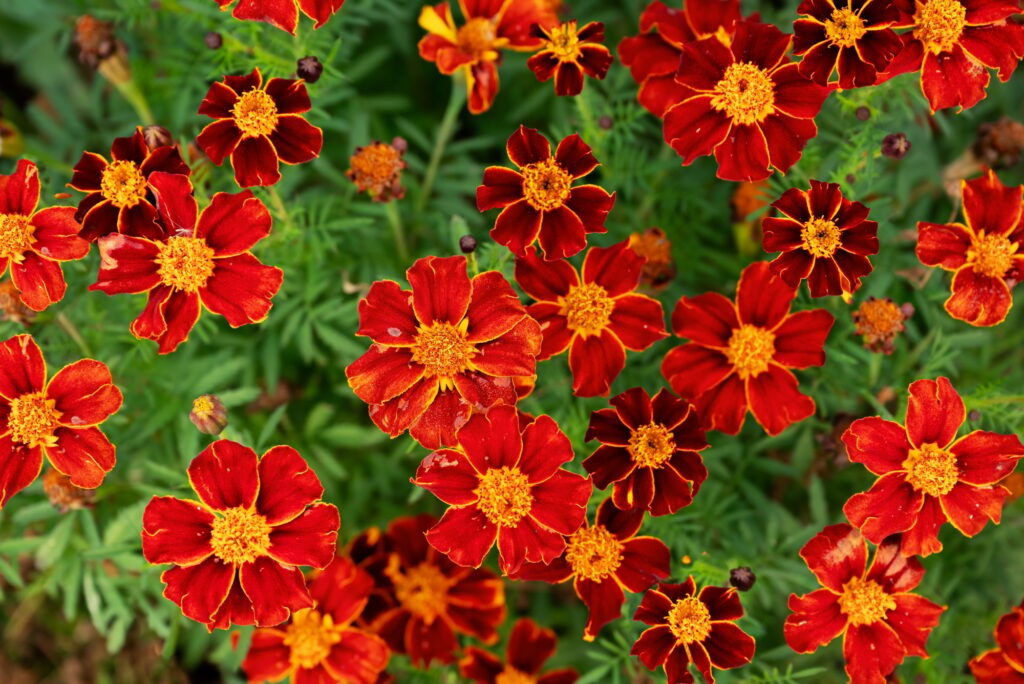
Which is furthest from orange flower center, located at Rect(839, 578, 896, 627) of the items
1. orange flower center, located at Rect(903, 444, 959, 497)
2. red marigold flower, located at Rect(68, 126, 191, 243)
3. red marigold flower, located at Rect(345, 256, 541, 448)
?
red marigold flower, located at Rect(68, 126, 191, 243)

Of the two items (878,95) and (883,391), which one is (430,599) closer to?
(883,391)

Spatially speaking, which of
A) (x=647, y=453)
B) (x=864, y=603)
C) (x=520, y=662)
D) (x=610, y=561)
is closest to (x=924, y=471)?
(x=864, y=603)

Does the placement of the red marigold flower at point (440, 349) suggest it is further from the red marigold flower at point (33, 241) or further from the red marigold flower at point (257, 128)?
the red marigold flower at point (33, 241)

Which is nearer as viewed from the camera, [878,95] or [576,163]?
[576,163]

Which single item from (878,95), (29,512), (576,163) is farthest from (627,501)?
(29,512)

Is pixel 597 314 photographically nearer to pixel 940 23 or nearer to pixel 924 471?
pixel 924 471

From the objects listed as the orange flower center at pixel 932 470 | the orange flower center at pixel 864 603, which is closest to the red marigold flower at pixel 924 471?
the orange flower center at pixel 932 470

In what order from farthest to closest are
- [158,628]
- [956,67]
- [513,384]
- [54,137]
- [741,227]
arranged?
[54,137] → [741,227] → [158,628] → [956,67] → [513,384]
